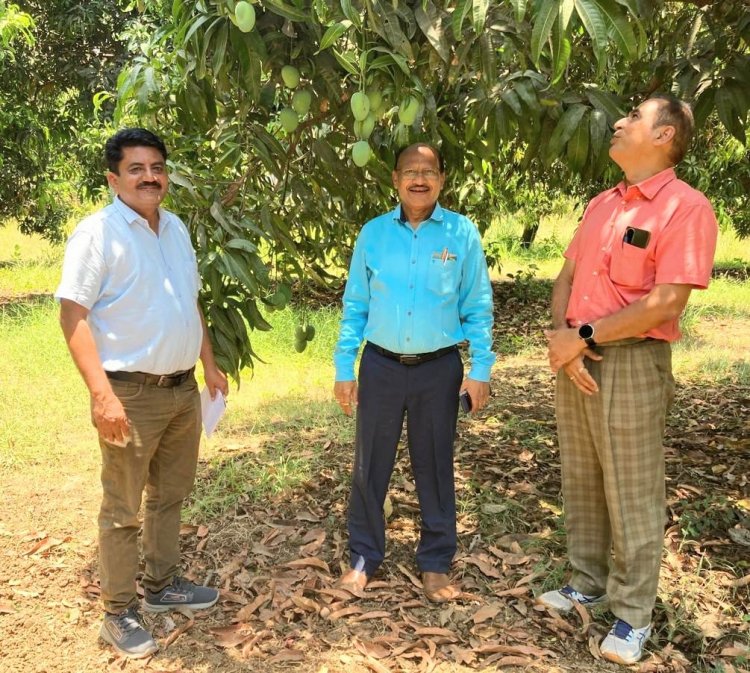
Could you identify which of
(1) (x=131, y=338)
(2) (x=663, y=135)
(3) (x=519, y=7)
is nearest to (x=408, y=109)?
(3) (x=519, y=7)

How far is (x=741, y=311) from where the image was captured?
8.49 meters

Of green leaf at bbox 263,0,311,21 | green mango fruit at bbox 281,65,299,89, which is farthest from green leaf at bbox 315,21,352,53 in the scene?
green mango fruit at bbox 281,65,299,89

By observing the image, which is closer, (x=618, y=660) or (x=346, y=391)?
(x=618, y=660)

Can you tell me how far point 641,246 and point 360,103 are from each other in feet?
2.89

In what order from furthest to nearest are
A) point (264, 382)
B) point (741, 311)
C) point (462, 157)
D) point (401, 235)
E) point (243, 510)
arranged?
1. point (741, 311)
2. point (264, 382)
3. point (243, 510)
4. point (462, 157)
5. point (401, 235)

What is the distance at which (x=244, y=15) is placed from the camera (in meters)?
2.00

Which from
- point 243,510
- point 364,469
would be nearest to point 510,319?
point 243,510

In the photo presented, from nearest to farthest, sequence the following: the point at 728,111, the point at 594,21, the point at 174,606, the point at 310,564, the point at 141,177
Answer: the point at 594,21 → the point at 141,177 → the point at 728,111 → the point at 174,606 → the point at 310,564

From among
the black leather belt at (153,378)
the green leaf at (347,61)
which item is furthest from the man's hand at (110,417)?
the green leaf at (347,61)

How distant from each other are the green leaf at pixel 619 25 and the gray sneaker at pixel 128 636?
7.17 ft

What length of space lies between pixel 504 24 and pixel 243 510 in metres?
2.40

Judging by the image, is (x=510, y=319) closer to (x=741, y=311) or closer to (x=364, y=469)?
(x=741, y=311)

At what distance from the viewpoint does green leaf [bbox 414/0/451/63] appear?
79.4 inches

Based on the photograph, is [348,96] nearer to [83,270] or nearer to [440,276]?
[440,276]
